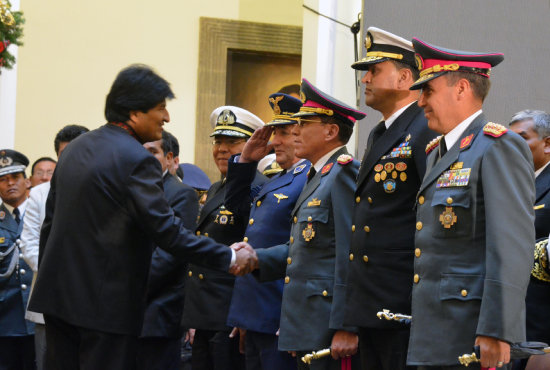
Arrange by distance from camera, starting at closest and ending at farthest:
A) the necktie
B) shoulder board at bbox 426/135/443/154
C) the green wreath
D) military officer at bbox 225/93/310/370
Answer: shoulder board at bbox 426/135/443/154 → military officer at bbox 225/93/310/370 → the necktie → the green wreath

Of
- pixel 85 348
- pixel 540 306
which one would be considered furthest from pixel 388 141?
pixel 85 348

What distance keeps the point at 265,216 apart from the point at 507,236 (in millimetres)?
1602

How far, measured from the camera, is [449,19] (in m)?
4.34

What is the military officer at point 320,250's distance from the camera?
123 inches

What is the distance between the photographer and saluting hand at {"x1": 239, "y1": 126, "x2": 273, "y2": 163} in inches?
160

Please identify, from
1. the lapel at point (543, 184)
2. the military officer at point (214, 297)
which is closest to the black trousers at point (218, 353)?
the military officer at point (214, 297)

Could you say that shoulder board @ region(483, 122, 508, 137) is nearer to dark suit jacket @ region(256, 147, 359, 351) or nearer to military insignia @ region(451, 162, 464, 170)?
military insignia @ region(451, 162, 464, 170)

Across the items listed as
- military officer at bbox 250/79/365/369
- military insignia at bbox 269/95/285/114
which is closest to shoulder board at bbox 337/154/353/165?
military officer at bbox 250/79/365/369

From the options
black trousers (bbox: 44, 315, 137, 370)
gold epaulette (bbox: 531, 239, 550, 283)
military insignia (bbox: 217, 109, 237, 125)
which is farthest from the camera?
military insignia (bbox: 217, 109, 237, 125)

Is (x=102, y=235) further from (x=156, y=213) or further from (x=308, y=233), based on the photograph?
(x=308, y=233)

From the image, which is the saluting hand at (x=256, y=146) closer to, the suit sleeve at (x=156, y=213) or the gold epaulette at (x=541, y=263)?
the suit sleeve at (x=156, y=213)

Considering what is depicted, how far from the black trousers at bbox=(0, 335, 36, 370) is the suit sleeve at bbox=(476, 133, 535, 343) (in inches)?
157

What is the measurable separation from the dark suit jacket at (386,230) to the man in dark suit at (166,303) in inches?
57.0

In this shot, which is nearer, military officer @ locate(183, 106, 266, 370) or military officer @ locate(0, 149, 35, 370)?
military officer @ locate(183, 106, 266, 370)
